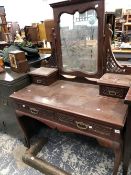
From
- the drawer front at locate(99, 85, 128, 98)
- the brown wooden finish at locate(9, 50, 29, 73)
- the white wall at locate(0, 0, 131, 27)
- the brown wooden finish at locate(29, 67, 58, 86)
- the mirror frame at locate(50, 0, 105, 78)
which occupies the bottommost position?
the drawer front at locate(99, 85, 128, 98)

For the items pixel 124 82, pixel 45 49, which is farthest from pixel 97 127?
pixel 45 49

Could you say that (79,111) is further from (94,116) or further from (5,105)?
(5,105)

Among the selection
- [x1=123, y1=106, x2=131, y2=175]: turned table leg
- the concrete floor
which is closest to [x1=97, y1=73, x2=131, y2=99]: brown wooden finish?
[x1=123, y1=106, x2=131, y2=175]: turned table leg

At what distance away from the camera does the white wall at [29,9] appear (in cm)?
563

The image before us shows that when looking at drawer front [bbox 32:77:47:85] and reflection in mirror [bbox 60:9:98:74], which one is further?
drawer front [bbox 32:77:47:85]

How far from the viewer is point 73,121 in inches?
43.6

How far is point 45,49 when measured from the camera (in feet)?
7.97

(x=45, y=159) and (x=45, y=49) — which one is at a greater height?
(x=45, y=49)

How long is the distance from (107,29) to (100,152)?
111 centimetres

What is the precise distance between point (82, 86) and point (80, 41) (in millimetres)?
396

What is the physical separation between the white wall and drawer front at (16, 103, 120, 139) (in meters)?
5.11

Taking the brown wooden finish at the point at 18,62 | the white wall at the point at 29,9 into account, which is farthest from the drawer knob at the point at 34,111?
the white wall at the point at 29,9

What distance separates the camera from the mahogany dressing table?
102 centimetres

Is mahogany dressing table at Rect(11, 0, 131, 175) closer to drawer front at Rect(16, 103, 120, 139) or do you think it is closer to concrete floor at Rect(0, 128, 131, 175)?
drawer front at Rect(16, 103, 120, 139)
